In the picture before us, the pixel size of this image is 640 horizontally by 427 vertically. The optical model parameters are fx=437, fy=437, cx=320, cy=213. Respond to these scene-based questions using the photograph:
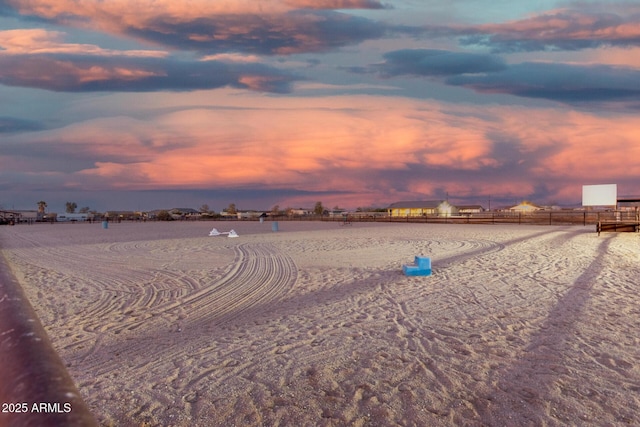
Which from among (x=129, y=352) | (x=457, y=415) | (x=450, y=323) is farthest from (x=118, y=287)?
(x=457, y=415)

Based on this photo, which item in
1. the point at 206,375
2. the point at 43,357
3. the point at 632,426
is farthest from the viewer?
the point at 206,375

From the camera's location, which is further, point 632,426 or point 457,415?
point 457,415

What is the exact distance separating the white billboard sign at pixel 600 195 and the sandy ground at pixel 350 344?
16954 millimetres

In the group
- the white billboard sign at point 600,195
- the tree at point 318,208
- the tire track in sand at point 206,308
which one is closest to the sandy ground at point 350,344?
the tire track in sand at point 206,308

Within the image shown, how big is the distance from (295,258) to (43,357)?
1556 centimetres

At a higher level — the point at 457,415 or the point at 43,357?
the point at 43,357

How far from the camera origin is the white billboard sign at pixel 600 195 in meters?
26.4

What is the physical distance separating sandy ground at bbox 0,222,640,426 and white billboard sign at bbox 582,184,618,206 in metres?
17.0

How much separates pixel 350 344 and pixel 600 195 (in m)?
26.8

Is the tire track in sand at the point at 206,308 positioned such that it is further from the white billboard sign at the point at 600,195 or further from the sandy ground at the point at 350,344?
the white billboard sign at the point at 600,195

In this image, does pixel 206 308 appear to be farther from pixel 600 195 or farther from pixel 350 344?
pixel 600 195

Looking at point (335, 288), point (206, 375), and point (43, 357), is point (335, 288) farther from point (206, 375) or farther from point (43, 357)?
point (43, 357)

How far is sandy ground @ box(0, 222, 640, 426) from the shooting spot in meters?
4.53

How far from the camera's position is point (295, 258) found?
1617 centimetres
